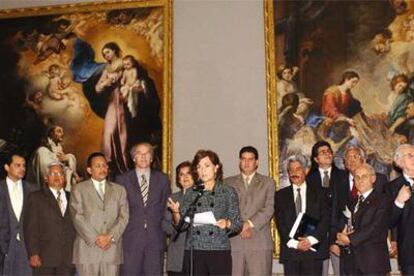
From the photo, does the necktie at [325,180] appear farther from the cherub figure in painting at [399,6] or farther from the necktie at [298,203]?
the cherub figure in painting at [399,6]

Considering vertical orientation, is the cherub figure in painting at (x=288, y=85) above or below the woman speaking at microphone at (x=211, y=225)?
above

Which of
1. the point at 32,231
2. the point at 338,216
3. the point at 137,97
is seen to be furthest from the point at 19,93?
the point at 338,216

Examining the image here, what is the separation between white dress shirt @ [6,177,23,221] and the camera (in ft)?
22.0

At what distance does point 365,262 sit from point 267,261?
1250mm

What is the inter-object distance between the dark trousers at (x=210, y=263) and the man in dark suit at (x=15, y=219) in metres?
2.40

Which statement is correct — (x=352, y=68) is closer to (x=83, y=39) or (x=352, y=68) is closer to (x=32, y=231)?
(x=83, y=39)

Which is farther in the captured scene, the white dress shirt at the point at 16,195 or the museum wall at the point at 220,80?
the museum wall at the point at 220,80

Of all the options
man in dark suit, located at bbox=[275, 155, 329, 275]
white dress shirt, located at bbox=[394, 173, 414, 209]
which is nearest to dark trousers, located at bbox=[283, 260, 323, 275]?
man in dark suit, located at bbox=[275, 155, 329, 275]

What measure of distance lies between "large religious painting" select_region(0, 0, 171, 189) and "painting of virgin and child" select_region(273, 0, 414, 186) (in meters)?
1.61

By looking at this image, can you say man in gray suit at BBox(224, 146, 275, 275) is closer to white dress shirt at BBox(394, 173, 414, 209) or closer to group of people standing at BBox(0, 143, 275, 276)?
group of people standing at BBox(0, 143, 275, 276)

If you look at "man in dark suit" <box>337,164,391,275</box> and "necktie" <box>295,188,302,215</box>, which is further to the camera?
"necktie" <box>295,188,302,215</box>

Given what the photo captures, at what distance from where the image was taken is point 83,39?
8.73 metres

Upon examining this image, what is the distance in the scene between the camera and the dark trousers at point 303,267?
20.1ft

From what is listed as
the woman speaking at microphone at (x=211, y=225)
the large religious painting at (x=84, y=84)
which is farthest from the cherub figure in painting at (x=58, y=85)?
the woman speaking at microphone at (x=211, y=225)
